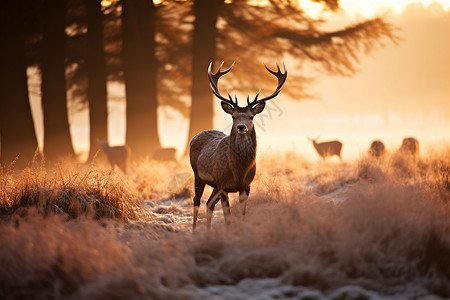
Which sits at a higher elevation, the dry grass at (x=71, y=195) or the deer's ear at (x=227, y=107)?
the deer's ear at (x=227, y=107)

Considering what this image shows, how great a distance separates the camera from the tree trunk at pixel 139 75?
46.8 ft

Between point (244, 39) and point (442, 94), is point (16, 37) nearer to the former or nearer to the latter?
point (244, 39)

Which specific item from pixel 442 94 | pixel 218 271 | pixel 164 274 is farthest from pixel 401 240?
pixel 442 94

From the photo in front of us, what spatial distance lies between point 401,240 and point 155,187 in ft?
20.9

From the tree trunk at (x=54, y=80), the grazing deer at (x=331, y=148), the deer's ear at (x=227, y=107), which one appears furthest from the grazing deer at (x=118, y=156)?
the deer's ear at (x=227, y=107)

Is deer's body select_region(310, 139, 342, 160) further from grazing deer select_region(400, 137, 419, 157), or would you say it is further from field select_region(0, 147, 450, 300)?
field select_region(0, 147, 450, 300)

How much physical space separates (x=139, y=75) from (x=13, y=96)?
3.70 meters

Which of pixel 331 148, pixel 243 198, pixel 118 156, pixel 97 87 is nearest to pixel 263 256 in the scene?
pixel 243 198

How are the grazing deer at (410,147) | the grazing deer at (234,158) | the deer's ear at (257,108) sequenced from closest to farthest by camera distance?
the grazing deer at (234,158) → the deer's ear at (257,108) → the grazing deer at (410,147)

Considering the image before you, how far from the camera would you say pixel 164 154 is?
13570 mm

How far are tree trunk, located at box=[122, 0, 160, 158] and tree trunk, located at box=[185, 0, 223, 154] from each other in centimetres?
137

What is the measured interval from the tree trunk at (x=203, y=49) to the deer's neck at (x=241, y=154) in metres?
8.81

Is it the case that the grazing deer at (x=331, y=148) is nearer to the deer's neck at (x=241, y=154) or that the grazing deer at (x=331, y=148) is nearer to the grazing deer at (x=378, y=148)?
the grazing deer at (x=378, y=148)

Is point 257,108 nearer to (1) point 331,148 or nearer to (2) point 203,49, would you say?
(1) point 331,148
